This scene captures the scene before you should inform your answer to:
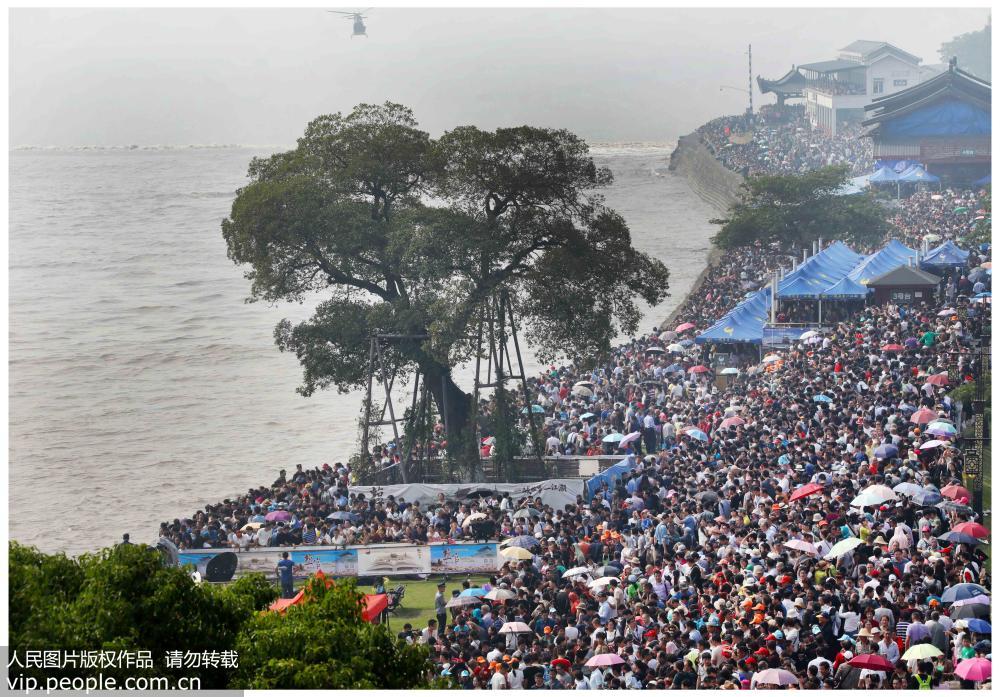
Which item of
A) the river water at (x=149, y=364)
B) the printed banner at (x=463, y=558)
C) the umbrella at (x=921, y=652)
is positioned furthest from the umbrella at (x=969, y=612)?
the river water at (x=149, y=364)

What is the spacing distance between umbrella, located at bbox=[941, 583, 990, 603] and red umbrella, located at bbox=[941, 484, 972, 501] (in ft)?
7.70

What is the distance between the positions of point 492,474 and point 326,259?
3.50 metres

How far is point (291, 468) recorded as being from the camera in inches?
1074

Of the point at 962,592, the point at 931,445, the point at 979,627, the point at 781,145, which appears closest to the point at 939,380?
the point at 931,445

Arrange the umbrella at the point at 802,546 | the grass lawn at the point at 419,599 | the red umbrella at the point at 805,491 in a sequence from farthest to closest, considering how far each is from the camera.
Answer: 1. the red umbrella at the point at 805,491
2. the grass lawn at the point at 419,599
3. the umbrella at the point at 802,546

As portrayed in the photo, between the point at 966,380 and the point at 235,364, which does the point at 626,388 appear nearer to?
the point at 966,380

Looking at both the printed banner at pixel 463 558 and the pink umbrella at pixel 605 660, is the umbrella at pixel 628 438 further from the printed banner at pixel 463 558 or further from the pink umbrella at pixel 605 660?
the pink umbrella at pixel 605 660

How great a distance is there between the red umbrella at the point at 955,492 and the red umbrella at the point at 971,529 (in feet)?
1.82

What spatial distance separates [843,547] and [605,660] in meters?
2.55

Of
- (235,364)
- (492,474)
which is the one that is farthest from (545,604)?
(235,364)

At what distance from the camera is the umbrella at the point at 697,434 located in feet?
66.1

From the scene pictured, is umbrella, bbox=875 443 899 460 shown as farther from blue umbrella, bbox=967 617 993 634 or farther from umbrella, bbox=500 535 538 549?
blue umbrella, bbox=967 617 993 634

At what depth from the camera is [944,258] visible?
2617 cm

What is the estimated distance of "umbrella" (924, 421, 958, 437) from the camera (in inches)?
675
